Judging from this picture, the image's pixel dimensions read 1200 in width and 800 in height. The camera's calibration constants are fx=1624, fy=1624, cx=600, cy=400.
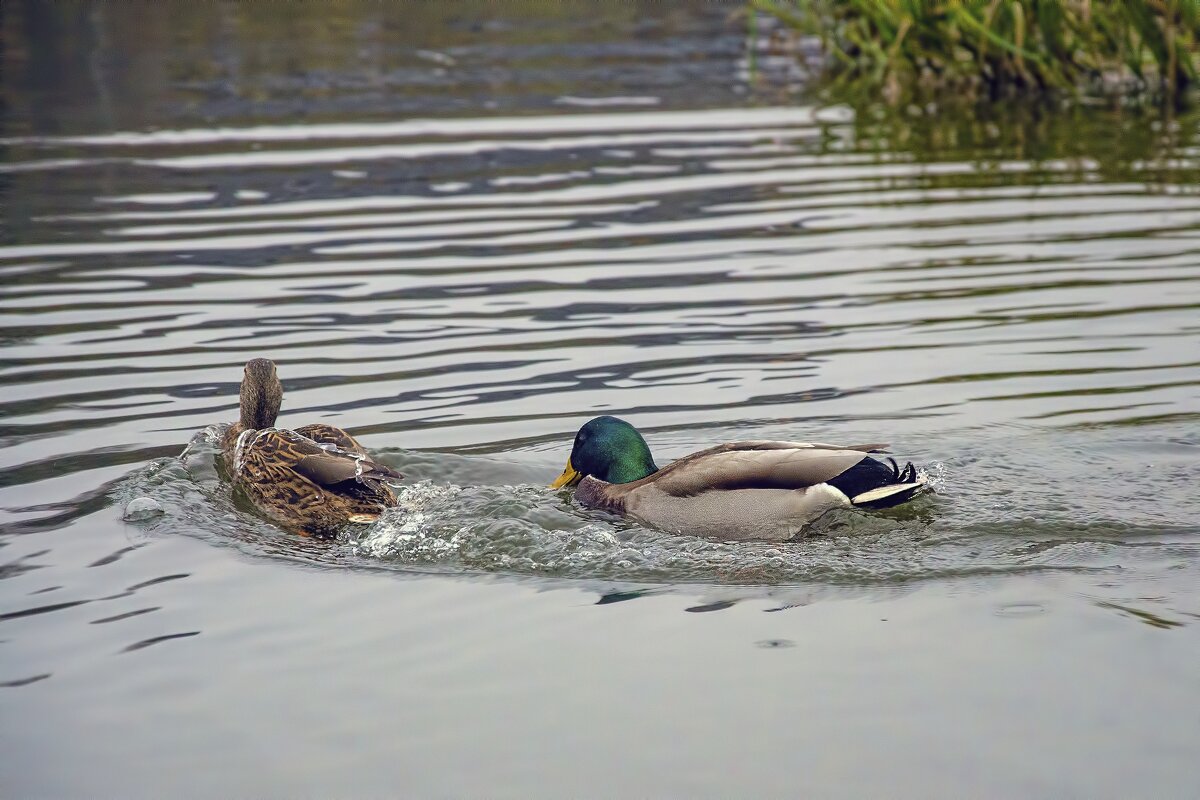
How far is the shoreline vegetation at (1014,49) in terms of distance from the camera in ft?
54.2

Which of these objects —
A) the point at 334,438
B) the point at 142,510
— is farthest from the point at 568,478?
the point at 142,510

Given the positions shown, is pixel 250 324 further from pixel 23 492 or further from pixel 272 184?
pixel 272 184

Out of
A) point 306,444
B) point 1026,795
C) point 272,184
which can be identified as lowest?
point 1026,795

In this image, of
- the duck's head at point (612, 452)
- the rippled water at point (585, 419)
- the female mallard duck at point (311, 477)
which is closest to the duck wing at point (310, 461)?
the female mallard duck at point (311, 477)

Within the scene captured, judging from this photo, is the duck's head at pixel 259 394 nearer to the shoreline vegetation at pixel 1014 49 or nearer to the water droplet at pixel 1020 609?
the water droplet at pixel 1020 609

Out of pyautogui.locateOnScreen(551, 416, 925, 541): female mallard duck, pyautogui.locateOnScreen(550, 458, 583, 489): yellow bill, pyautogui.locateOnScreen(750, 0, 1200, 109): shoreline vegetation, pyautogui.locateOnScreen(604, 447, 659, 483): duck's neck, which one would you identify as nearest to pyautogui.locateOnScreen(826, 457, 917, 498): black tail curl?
pyautogui.locateOnScreen(551, 416, 925, 541): female mallard duck

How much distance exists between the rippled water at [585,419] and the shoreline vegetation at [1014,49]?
89 centimetres

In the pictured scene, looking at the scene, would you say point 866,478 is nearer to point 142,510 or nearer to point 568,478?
point 568,478

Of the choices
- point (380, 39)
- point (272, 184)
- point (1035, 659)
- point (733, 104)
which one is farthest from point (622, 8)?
point (1035, 659)

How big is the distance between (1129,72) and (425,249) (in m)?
10.6

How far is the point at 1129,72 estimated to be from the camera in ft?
62.6

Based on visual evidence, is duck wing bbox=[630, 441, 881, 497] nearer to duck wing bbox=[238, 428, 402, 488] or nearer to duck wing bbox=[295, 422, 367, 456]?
duck wing bbox=[238, 428, 402, 488]

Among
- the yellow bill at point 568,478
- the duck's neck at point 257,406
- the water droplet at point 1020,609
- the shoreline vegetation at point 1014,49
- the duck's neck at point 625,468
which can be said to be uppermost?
the shoreline vegetation at point 1014,49

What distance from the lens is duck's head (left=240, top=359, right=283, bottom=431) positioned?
24.9 feet
